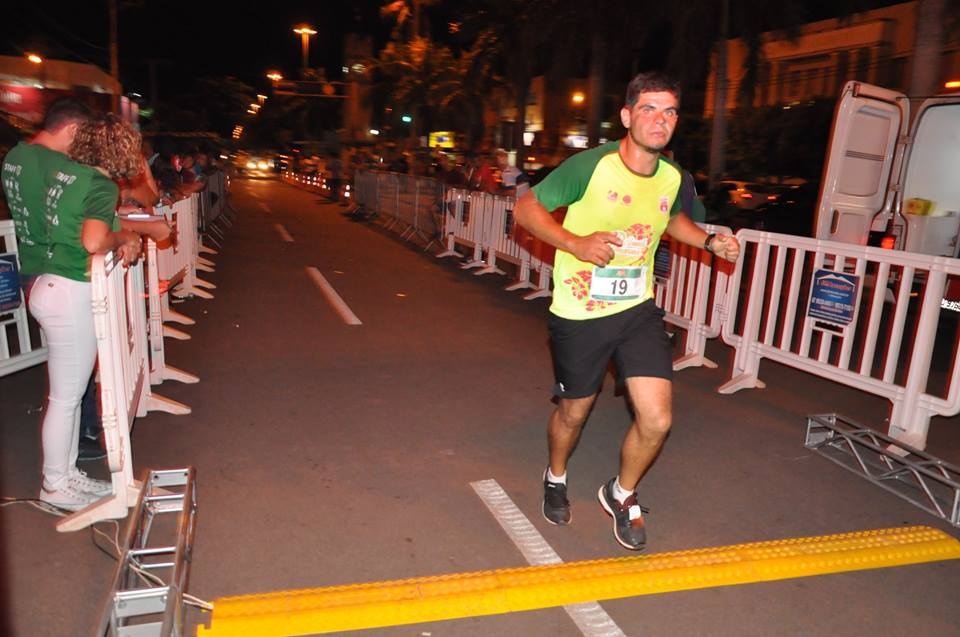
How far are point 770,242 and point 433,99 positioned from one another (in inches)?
1540

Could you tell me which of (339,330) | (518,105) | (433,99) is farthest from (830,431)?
(433,99)

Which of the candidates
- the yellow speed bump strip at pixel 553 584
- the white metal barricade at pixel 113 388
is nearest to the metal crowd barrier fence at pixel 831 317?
the yellow speed bump strip at pixel 553 584

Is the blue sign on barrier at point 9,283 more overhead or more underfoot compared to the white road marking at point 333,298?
more overhead

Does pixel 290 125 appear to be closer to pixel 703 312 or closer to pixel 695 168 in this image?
pixel 695 168

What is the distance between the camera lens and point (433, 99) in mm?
44000

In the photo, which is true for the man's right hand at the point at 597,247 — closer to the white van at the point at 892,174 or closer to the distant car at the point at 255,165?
the white van at the point at 892,174

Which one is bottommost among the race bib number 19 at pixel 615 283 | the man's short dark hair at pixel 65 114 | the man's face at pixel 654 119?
the race bib number 19 at pixel 615 283

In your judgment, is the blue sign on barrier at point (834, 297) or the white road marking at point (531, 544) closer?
the white road marking at point (531, 544)

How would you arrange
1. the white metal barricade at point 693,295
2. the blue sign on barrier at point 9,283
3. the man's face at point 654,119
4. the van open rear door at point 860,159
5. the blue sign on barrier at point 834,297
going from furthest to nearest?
the van open rear door at point 860,159 → the white metal barricade at point 693,295 → the blue sign on barrier at point 834,297 → the blue sign on barrier at point 9,283 → the man's face at point 654,119

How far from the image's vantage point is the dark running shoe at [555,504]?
14.4 ft

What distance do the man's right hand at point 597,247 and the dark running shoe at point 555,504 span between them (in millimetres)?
1497

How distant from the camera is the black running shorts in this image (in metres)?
4.04

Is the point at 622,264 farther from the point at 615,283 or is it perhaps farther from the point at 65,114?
the point at 65,114

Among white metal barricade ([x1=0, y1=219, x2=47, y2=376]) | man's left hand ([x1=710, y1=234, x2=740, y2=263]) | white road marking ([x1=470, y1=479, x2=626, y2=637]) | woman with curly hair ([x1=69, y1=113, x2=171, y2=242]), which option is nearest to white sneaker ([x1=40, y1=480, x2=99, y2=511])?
woman with curly hair ([x1=69, y1=113, x2=171, y2=242])
